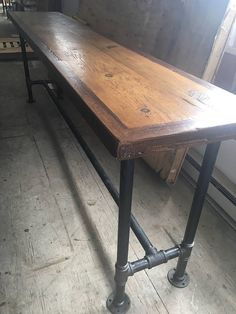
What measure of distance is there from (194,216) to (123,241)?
316mm

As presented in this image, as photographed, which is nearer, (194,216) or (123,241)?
(123,241)

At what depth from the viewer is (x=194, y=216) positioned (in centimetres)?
113

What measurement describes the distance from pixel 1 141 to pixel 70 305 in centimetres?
148

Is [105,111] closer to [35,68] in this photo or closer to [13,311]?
[13,311]

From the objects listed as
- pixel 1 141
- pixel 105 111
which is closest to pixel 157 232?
pixel 105 111

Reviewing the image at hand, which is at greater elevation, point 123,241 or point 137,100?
point 137,100

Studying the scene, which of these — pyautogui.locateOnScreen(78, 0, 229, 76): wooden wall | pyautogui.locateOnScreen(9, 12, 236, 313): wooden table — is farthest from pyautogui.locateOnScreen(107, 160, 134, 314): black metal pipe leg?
pyautogui.locateOnScreen(78, 0, 229, 76): wooden wall

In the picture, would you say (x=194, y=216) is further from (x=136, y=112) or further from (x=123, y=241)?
(x=136, y=112)

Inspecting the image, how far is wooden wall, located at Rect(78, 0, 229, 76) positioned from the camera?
1.44m

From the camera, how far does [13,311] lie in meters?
1.15

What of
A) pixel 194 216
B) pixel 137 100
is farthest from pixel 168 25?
pixel 194 216

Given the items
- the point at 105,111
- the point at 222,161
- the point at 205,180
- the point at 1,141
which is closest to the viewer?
the point at 105,111

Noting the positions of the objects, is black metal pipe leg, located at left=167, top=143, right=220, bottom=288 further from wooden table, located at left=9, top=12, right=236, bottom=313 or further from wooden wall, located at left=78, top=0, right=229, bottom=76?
wooden wall, located at left=78, top=0, right=229, bottom=76

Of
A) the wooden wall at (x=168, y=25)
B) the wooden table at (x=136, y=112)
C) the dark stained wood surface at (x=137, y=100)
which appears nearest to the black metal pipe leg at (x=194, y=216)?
the wooden table at (x=136, y=112)
